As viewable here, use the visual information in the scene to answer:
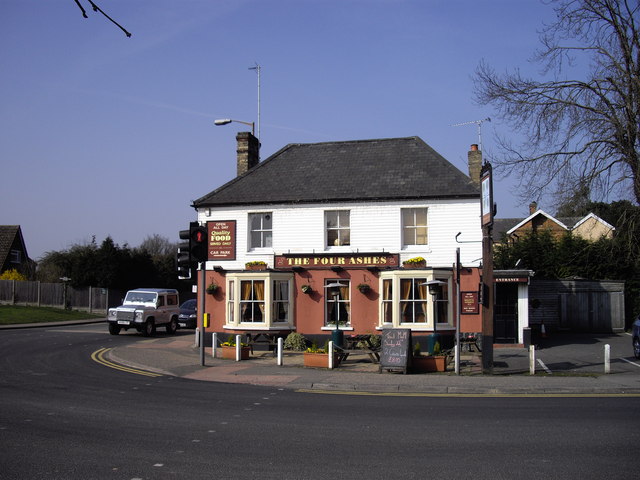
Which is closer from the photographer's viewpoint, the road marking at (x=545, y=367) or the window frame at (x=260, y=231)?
the road marking at (x=545, y=367)

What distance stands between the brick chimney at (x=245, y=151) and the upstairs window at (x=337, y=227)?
535cm

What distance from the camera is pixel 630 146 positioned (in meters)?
22.0

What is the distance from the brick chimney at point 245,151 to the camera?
1116 inches

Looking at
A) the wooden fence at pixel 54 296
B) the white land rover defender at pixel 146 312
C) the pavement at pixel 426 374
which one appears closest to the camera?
the pavement at pixel 426 374

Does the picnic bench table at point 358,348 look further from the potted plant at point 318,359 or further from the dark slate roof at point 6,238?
the dark slate roof at point 6,238

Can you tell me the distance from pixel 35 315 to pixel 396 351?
31727mm

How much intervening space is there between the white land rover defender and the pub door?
16.4m

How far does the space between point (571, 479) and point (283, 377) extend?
10206 mm

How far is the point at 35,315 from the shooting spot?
134 ft

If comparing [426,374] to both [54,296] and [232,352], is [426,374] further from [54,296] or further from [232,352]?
[54,296]

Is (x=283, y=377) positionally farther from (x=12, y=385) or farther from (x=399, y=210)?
(x=399, y=210)

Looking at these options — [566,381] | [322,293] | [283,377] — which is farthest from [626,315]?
[283,377]

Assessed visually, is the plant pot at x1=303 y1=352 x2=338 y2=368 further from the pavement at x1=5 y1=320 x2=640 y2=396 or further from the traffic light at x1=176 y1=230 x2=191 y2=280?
the traffic light at x1=176 y1=230 x2=191 y2=280

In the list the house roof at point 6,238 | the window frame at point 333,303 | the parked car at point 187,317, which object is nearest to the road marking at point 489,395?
the window frame at point 333,303
